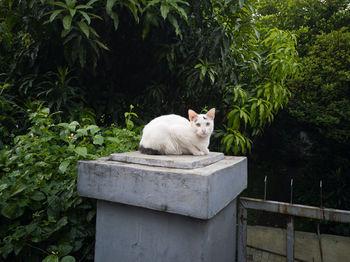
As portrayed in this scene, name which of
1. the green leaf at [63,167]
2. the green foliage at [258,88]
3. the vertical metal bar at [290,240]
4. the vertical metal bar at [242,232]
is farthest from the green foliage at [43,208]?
the green foliage at [258,88]

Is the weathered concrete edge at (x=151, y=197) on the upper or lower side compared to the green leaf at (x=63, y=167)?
lower

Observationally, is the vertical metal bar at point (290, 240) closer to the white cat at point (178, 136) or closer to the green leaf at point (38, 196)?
the white cat at point (178, 136)

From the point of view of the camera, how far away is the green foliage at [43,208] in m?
1.37

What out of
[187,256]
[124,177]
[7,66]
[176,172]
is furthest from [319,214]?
[7,66]

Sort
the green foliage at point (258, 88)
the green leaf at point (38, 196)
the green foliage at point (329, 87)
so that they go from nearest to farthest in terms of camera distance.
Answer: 1. the green leaf at point (38, 196)
2. the green foliage at point (258, 88)
3. the green foliage at point (329, 87)

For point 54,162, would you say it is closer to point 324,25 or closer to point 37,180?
point 37,180

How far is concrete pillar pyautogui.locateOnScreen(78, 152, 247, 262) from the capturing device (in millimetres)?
1087

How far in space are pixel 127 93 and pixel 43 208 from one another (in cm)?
199

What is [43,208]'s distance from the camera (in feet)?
5.15

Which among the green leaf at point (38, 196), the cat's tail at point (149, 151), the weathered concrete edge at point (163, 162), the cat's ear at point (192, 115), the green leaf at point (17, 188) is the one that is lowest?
the green leaf at point (38, 196)

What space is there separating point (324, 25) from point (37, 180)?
7.19 metres

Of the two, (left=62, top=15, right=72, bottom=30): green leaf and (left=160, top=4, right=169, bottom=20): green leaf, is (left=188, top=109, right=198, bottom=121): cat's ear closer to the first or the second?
(left=160, top=4, right=169, bottom=20): green leaf

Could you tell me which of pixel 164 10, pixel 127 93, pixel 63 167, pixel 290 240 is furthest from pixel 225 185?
pixel 127 93

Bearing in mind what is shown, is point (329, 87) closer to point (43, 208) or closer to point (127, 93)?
point (127, 93)
